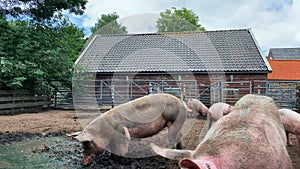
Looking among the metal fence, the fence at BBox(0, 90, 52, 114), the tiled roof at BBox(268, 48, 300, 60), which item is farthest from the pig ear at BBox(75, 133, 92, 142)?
the tiled roof at BBox(268, 48, 300, 60)

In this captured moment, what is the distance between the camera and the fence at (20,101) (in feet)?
36.7

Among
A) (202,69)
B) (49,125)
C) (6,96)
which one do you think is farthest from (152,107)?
(202,69)

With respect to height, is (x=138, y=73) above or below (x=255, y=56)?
below

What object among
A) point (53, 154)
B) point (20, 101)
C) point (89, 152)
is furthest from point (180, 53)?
point (89, 152)

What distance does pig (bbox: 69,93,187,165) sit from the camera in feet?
13.9

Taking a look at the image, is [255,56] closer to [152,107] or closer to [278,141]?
[152,107]

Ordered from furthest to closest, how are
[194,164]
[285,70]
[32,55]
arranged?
[285,70]
[32,55]
[194,164]

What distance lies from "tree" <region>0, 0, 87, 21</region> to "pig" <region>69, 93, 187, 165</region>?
5650 mm

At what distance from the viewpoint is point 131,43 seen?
71.0ft

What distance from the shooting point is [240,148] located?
5.96ft

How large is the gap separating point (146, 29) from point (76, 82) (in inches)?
393

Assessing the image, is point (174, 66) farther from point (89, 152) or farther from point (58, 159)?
point (89, 152)

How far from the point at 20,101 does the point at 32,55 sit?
228 cm

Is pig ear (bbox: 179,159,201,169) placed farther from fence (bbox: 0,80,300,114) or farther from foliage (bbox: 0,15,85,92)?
fence (bbox: 0,80,300,114)
